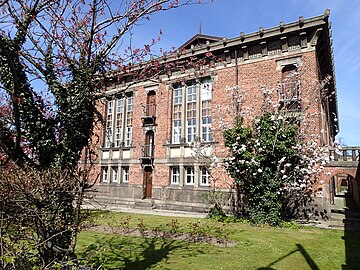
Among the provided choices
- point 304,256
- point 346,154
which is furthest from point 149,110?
point 304,256

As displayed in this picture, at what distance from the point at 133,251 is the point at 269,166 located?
8.02 metres

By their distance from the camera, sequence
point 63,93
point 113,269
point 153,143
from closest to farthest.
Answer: point 63,93
point 113,269
point 153,143

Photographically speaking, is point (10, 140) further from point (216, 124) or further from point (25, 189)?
point (216, 124)

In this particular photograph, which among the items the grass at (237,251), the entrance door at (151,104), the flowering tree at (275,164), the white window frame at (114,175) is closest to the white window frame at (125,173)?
the white window frame at (114,175)

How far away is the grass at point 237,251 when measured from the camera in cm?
666

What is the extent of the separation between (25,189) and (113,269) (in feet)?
11.2

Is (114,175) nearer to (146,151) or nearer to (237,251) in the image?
(146,151)

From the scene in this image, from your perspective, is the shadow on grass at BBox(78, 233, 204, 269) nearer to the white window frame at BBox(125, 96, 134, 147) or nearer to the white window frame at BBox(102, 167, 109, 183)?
the white window frame at BBox(125, 96, 134, 147)

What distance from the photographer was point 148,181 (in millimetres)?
20625

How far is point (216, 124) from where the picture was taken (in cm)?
1753

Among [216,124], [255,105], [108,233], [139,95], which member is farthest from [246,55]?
[108,233]

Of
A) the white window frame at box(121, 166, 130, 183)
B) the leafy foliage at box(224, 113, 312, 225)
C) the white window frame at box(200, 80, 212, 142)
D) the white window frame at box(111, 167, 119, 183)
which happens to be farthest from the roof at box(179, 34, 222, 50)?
the white window frame at box(111, 167, 119, 183)

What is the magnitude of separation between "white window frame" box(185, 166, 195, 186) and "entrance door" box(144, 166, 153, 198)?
3241 millimetres

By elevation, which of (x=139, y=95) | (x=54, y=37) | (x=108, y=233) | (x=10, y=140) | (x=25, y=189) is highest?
(x=139, y=95)
